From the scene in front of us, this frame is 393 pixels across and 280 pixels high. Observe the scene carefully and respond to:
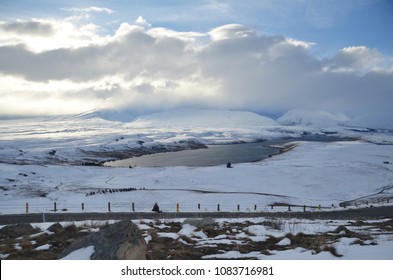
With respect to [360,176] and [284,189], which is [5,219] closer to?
[284,189]

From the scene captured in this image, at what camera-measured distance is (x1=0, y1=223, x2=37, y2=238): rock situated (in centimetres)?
1143

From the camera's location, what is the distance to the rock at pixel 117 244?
22.9 ft

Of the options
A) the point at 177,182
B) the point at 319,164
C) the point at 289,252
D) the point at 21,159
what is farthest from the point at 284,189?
the point at 21,159

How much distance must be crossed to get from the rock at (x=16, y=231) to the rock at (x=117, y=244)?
475 centimetres

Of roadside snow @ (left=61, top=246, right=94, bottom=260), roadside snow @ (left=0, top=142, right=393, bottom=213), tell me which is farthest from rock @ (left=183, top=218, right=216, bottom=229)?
roadside snow @ (left=0, top=142, right=393, bottom=213)

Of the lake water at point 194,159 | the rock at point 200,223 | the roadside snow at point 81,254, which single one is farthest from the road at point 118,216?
the lake water at point 194,159

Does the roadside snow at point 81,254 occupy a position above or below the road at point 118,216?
above

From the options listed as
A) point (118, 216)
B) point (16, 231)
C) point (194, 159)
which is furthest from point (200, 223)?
point (194, 159)

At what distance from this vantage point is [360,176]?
171ft

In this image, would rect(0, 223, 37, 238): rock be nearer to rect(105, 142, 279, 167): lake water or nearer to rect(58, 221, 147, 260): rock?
rect(58, 221, 147, 260): rock

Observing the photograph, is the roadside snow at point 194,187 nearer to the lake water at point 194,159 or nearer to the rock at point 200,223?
the rock at point 200,223

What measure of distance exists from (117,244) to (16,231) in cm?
641
